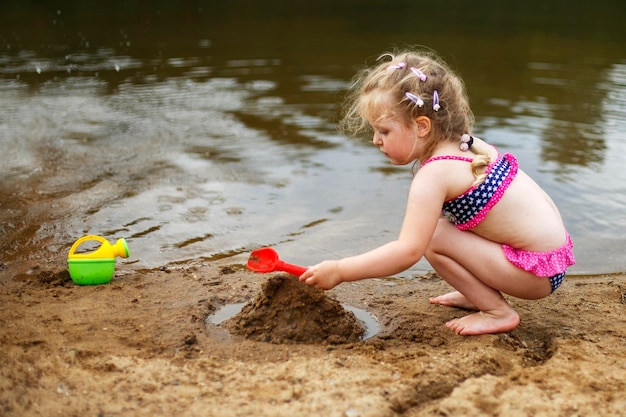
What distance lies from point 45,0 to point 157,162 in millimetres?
9622

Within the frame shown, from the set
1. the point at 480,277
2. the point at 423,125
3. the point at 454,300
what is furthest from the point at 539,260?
the point at 423,125

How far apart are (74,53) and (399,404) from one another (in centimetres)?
791

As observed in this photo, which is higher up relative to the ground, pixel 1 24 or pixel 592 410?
pixel 1 24

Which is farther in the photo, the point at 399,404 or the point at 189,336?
the point at 189,336

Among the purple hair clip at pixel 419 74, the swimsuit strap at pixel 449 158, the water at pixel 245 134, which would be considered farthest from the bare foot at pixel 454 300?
the purple hair clip at pixel 419 74

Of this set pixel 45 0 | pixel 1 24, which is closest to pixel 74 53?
pixel 1 24

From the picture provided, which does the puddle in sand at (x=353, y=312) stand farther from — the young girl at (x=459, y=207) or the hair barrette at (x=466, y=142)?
the hair barrette at (x=466, y=142)

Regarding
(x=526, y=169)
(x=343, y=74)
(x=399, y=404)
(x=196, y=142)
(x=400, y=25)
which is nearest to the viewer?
(x=399, y=404)

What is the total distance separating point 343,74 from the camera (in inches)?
327

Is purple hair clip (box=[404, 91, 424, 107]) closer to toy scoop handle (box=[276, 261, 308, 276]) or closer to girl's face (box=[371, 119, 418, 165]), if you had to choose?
girl's face (box=[371, 119, 418, 165])

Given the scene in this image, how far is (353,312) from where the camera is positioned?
3.21m

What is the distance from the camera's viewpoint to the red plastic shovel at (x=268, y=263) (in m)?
2.86

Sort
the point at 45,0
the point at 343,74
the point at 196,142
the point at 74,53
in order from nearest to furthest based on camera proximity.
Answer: the point at 196,142, the point at 343,74, the point at 74,53, the point at 45,0

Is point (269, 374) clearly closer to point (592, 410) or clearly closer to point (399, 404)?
point (399, 404)
